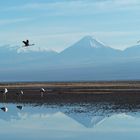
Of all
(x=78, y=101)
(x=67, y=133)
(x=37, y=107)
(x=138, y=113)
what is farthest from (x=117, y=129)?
(x=78, y=101)

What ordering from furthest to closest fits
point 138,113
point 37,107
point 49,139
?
point 37,107 → point 138,113 → point 49,139

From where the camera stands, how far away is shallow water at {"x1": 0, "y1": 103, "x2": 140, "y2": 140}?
116 feet

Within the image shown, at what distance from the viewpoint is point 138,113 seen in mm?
46781

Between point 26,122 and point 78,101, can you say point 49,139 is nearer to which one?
point 26,122

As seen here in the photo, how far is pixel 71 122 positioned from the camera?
4281cm

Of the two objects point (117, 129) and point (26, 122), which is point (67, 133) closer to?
point (117, 129)

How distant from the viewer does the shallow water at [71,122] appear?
116 ft

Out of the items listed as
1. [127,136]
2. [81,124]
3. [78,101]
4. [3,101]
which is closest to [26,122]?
[81,124]

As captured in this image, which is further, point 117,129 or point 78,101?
point 78,101

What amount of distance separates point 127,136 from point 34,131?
19.5 ft

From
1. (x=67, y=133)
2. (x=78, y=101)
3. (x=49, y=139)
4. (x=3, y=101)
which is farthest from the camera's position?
(x=3, y=101)

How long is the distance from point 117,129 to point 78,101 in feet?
77.1

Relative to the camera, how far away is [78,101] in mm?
61438

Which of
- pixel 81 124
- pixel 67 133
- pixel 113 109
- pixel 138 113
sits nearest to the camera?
pixel 67 133
